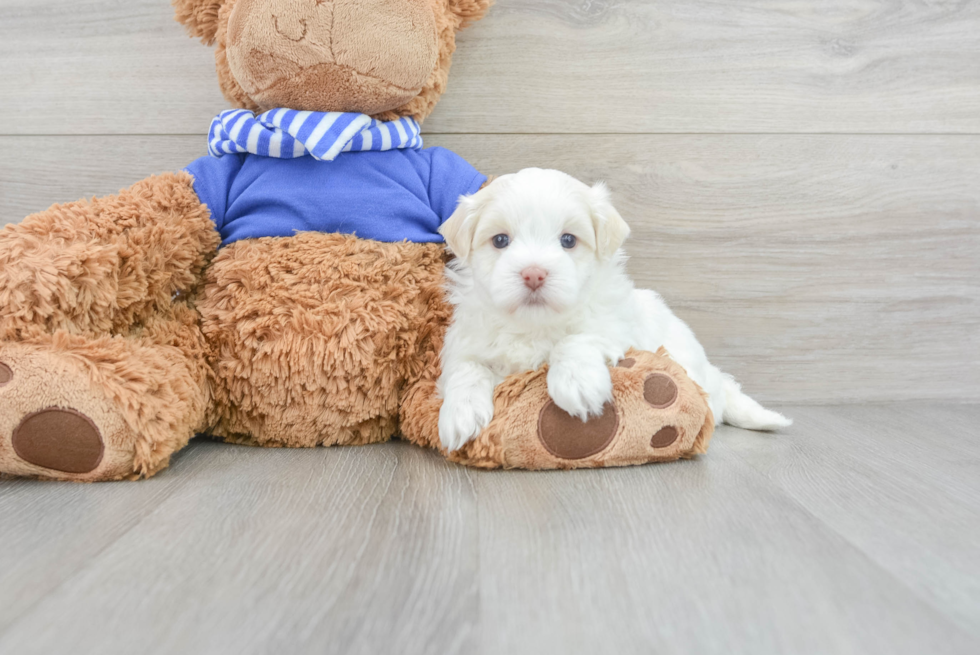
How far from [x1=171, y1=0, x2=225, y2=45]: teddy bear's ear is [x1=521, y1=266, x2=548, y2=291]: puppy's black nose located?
814 millimetres

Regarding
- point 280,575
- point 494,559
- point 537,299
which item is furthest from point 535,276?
point 280,575

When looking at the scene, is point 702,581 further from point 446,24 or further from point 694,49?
point 694,49

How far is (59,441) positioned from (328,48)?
77 centimetres

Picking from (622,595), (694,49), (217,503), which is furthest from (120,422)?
(694,49)

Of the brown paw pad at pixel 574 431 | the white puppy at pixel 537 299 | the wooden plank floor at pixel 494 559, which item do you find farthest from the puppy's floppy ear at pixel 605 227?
the wooden plank floor at pixel 494 559

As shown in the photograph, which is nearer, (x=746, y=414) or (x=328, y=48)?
(x=328, y=48)

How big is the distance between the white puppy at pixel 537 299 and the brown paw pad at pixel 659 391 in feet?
0.24

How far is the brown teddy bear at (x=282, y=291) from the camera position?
3.46 ft

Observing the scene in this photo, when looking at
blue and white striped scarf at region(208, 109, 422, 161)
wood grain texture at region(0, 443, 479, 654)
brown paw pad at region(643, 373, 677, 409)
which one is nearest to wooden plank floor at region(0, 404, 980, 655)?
wood grain texture at region(0, 443, 479, 654)

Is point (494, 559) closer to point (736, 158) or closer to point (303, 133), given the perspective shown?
point (303, 133)

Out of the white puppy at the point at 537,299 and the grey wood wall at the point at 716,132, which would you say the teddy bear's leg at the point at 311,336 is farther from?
the grey wood wall at the point at 716,132

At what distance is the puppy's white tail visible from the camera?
4.73ft

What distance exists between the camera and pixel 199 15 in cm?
134

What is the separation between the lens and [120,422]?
1.03 m
